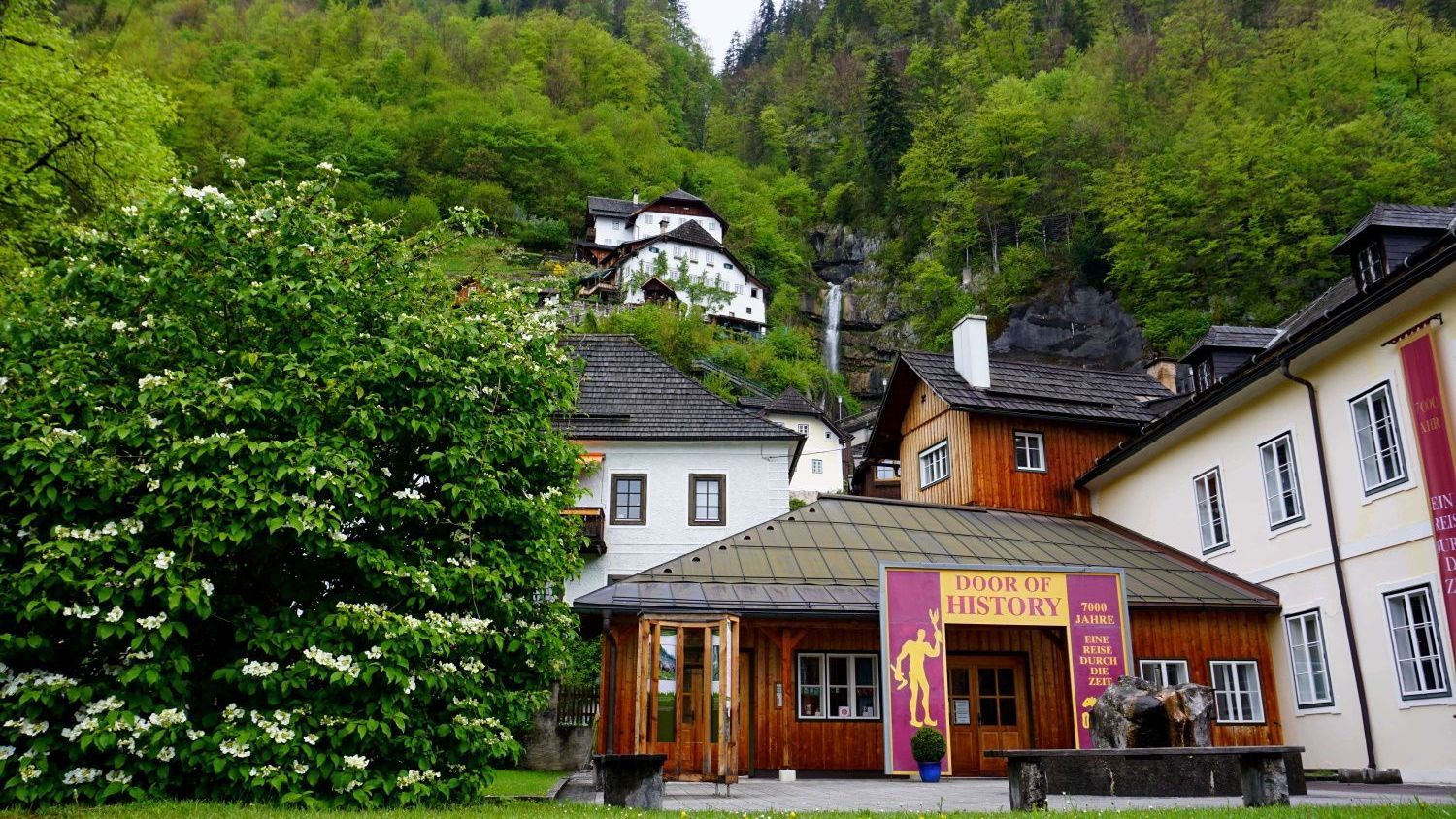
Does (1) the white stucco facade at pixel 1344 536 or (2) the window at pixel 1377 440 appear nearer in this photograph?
(1) the white stucco facade at pixel 1344 536

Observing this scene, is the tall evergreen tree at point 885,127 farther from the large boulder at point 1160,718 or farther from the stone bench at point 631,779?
the stone bench at point 631,779

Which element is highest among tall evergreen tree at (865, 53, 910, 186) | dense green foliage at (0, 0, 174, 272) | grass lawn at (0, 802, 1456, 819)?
tall evergreen tree at (865, 53, 910, 186)

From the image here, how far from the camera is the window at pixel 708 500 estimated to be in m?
27.1

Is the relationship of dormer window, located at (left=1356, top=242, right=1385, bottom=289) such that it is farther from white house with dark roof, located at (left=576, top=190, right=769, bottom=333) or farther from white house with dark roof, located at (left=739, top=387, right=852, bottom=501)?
white house with dark roof, located at (left=576, top=190, right=769, bottom=333)

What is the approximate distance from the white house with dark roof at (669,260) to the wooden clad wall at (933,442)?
128ft

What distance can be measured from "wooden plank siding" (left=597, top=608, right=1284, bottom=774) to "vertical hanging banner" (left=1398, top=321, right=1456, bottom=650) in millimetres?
4837

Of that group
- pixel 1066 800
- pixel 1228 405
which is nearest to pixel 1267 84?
pixel 1228 405

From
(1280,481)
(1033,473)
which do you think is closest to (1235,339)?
(1280,481)

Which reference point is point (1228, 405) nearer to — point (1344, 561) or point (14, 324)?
point (1344, 561)

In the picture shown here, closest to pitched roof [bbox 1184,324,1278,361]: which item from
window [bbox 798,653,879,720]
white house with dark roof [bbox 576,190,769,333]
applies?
window [bbox 798,653,879,720]

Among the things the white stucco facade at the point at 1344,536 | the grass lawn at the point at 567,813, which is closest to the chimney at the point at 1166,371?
the white stucco facade at the point at 1344,536

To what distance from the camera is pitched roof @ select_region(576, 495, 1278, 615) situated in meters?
15.9

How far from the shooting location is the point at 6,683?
28.8 ft

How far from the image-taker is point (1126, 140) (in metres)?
68.3
